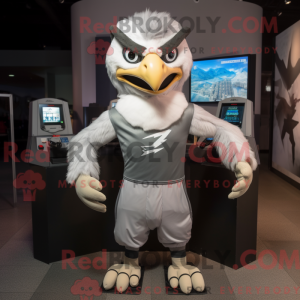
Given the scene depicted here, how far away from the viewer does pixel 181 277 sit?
1917 millimetres

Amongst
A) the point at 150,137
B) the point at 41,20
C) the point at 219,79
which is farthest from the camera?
the point at 41,20

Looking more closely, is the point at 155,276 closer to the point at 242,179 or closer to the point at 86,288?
the point at 86,288

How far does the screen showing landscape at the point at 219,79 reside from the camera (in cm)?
434

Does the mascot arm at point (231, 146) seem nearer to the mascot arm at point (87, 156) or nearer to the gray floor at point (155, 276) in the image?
the mascot arm at point (87, 156)

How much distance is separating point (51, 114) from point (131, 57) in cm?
154

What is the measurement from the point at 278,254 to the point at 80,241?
1.50 meters

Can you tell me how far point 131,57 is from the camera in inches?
66.1

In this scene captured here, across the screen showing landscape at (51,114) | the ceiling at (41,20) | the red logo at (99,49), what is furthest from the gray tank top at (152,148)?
the ceiling at (41,20)

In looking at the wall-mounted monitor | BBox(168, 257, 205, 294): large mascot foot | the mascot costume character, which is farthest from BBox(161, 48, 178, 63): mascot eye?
the wall-mounted monitor

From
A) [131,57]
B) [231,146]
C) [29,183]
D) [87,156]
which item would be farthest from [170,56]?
[29,183]

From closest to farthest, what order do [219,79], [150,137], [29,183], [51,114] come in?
[150,137]
[51,114]
[29,183]
[219,79]

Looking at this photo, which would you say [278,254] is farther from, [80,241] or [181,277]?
[80,241]

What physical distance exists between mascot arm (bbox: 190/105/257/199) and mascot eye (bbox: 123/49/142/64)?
17.5 inches

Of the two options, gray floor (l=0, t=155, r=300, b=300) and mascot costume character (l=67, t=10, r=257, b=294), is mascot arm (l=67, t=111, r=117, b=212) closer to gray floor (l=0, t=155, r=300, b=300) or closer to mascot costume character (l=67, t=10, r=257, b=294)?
mascot costume character (l=67, t=10, r=257, b=294)
